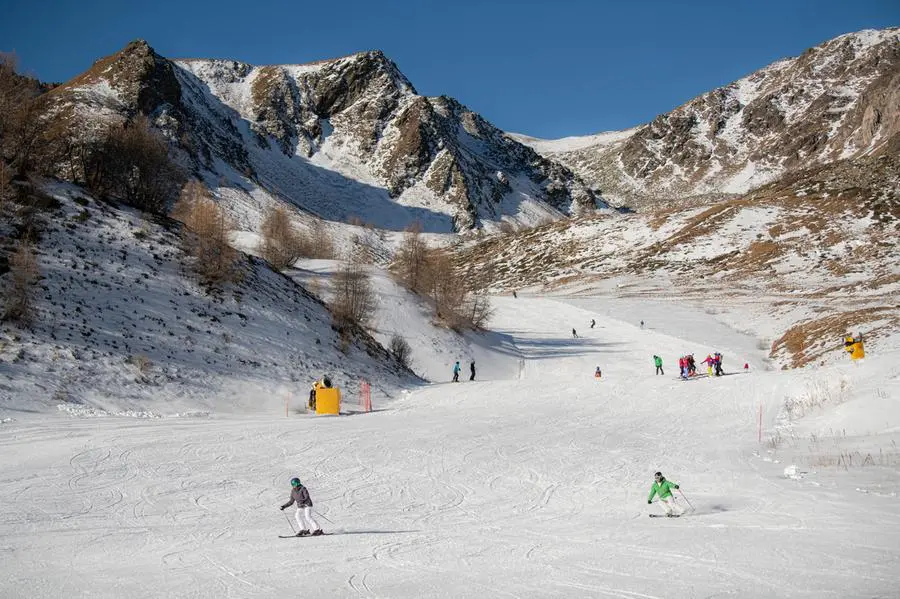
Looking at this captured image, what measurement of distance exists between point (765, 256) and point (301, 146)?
132 m

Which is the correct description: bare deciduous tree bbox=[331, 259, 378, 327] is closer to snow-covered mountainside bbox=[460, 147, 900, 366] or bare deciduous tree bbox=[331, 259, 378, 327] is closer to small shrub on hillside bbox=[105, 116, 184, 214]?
small shrub on hillside bbox=[105, 116, 184, 214]

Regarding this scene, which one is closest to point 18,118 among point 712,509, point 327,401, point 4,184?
point 4,184

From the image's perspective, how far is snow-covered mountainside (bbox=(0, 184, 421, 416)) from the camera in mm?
23781

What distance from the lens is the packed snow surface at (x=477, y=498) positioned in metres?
8.90

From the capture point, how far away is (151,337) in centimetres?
2806

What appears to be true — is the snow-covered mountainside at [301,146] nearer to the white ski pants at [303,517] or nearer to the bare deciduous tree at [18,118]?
the bare deciduous tree at [18,118]

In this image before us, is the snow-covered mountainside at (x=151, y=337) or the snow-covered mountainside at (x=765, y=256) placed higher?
the snow-covered mountainside at (x=765, y=256)

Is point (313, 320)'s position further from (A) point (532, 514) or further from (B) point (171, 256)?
(A) point (532, 514)

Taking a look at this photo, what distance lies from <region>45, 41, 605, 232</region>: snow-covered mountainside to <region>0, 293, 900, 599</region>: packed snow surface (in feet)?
332

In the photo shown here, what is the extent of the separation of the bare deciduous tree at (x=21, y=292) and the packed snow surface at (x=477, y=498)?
519 centimetres

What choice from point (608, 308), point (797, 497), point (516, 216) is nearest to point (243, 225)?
point (608, 308)

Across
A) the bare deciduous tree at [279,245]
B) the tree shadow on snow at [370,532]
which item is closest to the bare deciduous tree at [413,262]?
the bare deciduous tree at [279,245]

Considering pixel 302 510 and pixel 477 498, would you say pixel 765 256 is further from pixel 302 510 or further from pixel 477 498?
pixel 302 510

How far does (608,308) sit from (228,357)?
47.8 meters
